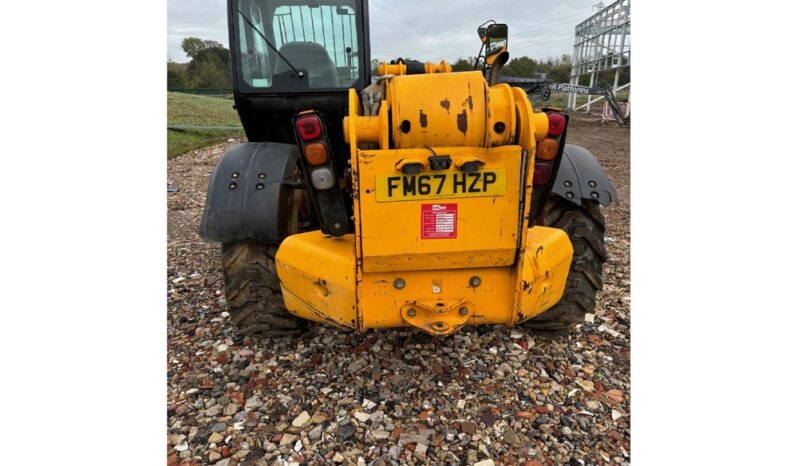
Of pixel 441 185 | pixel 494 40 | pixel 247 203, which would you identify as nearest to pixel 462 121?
pixel 441 185

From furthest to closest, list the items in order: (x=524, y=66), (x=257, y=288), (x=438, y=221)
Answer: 1. (x=524, y=66)
2. (x=257, y=288)
3. (x=438, y=221)

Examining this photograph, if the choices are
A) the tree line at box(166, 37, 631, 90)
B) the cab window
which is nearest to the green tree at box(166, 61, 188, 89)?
the tree line at box(166, 37, 631, 90)

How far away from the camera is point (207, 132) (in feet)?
50.5

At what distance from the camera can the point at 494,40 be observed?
3111mm

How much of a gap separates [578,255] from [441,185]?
1410 mm

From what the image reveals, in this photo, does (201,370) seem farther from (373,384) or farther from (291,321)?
(373,384)

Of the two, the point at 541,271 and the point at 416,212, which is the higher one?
the point at 416,212

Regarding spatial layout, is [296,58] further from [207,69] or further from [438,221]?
[207,69]

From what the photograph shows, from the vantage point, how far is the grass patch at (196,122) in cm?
1322

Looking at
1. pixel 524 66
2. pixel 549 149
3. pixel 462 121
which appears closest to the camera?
pixel 462 121

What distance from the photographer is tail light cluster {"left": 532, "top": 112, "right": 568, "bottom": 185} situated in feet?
7.64

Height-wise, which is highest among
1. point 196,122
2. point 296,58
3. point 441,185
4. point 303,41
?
point 196,122

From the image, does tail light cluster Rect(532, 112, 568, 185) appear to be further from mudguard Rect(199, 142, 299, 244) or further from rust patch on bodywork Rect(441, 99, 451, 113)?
mudguard Rect(199, 142, 299, 244)

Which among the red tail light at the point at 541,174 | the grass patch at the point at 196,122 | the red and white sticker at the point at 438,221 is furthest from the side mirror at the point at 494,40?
the grass patch at the point at 196,122
